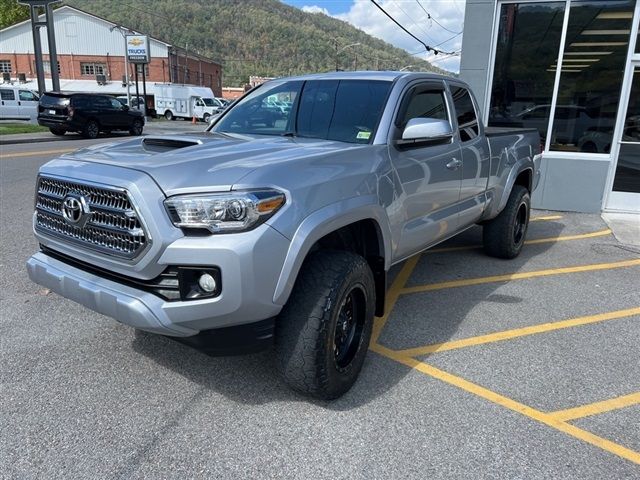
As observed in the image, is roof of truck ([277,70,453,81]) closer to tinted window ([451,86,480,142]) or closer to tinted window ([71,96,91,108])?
tinted window ([451,86,480,142])

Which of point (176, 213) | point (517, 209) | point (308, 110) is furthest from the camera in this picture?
point (517, 209)

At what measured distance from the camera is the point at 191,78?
211ft

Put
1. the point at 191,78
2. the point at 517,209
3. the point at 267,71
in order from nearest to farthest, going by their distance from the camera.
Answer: the point at 517,209, the point at 191,78, the point at 267,71

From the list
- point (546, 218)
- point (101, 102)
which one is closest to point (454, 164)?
point (546, 218)

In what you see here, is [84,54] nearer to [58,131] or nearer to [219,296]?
[58,131]

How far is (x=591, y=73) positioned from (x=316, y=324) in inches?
331

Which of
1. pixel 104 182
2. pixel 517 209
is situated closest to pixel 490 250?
pixel 517 209

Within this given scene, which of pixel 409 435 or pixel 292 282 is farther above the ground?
pixel 292 282

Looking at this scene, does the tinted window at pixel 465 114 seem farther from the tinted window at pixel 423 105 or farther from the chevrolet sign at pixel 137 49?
the chevrolet sign at pixel 137 49

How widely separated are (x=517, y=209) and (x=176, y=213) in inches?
179

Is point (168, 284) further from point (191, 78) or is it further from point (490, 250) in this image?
point (191, 78)

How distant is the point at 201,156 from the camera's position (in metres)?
2.86

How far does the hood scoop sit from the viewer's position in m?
3.17

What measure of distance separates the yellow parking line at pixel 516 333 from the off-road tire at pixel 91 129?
20.0 meters
